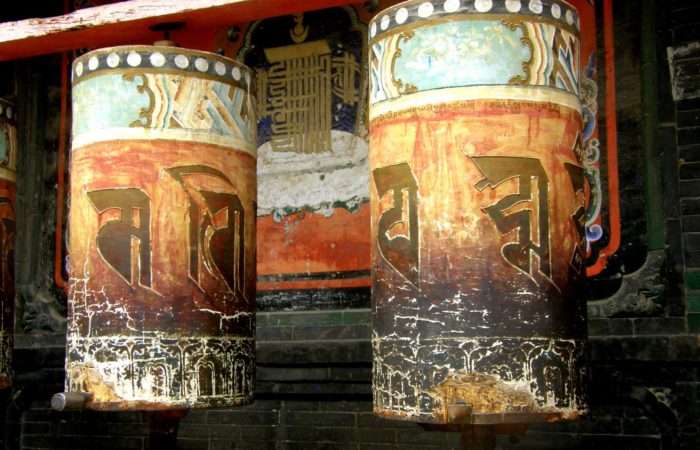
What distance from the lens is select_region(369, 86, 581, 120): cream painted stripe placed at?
4828mm

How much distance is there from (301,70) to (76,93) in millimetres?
2042

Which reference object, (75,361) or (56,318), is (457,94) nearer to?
(75,361)

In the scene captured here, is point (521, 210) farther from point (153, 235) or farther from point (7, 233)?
point (7, 233)

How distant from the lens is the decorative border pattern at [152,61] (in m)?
5.66

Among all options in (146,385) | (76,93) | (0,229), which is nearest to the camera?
(146,385)

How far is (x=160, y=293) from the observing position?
557cm

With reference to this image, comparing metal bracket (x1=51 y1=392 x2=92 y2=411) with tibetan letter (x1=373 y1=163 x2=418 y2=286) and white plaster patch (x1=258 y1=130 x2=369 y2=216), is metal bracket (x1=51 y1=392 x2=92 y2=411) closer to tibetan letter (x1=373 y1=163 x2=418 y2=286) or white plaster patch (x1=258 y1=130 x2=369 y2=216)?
tibetan letter (x1=373 y1=163 x2=418 y2=286)

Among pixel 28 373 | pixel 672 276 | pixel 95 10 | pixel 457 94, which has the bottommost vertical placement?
pixel 28 373

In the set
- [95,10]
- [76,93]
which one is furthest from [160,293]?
[95,10]

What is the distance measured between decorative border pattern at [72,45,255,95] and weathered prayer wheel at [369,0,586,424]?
1183mm

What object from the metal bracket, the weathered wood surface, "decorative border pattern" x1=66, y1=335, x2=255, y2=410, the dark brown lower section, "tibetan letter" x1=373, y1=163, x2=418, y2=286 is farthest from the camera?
the weathered wood surface

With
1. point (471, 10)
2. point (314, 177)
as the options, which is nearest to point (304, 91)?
point (314, 177)

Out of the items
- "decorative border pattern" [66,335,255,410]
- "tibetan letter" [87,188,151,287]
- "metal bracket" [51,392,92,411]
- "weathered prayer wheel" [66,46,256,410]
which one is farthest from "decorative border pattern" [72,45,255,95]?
"metal bracket" [51,392,92,411]

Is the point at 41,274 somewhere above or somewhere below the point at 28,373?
above
